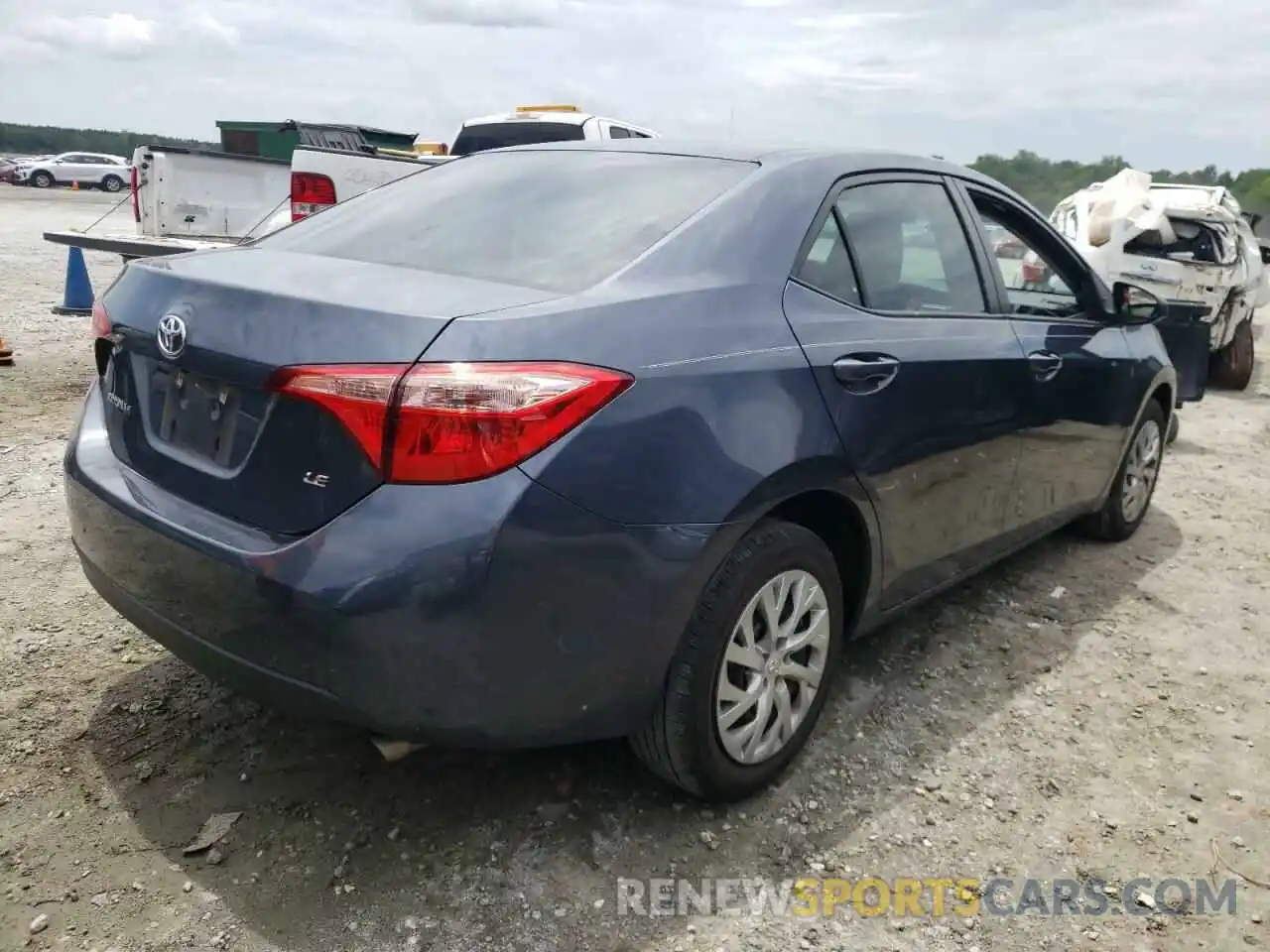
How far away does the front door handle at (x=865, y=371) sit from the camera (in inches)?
102

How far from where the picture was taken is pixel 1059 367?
3.69 metres

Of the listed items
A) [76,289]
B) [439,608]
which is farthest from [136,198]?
[439,608]

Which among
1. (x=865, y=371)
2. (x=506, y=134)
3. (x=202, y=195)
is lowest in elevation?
(x=865, y=371)

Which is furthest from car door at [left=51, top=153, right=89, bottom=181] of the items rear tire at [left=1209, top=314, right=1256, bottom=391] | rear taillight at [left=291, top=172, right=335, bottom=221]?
rear tire at [left=1209, top=314, right=1256, bottom=391]

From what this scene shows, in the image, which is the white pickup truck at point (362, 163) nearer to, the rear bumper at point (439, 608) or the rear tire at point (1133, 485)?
the rear tire at point (1133, 485)

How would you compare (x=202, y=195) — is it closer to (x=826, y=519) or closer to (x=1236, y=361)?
(x=826, y=519)

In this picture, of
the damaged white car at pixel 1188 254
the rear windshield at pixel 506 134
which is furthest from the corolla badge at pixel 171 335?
the damaged white car at pixel 1188 254

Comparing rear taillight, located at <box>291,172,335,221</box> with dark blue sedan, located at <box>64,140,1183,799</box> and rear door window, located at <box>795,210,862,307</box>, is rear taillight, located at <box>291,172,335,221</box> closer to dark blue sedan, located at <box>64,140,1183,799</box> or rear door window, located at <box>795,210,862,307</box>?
dark blue sedan, located at <box>64,140,1183,799</box>

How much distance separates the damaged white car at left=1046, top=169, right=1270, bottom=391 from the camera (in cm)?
918

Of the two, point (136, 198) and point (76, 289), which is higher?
point (136, 198)

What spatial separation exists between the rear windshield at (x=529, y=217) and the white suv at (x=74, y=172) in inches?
1710

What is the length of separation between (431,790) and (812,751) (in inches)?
41.8

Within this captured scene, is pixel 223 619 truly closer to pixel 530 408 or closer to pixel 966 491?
pixel 530 408

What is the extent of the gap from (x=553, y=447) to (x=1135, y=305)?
328cm
